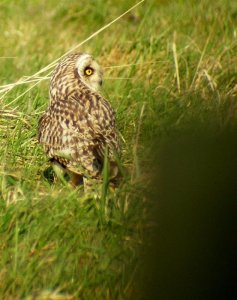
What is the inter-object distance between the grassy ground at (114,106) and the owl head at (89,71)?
0.39 metres

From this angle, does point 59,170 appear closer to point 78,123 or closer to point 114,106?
point 78,123

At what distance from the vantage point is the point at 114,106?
7922mm

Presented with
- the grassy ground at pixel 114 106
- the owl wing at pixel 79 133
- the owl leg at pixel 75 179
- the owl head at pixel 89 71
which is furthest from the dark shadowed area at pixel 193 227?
the owl head at pixel 89 71

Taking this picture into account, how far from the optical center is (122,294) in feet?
17.1

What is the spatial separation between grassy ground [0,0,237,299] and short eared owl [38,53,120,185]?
175mm

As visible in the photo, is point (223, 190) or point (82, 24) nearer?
point (223, 190)

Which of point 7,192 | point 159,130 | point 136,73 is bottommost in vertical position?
point 7,192

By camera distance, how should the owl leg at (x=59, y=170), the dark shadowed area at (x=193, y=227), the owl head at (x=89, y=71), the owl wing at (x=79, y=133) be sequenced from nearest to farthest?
the dark shadowed area at (x=193, y=227) < the owl wing at (x=79, y=133) < the owl leg at (x=59, y=170) < the owl head at (x=89, y=71)

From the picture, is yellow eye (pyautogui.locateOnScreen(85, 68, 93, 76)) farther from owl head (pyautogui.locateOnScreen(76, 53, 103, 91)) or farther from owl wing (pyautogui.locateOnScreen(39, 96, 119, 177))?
owl wing (pyautogui.locateOnScreen(39, 96, 119, 177))

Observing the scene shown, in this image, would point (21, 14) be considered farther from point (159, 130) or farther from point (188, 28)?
point (159, 130)

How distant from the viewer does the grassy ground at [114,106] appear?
532 centimetres

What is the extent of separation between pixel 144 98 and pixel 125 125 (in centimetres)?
60

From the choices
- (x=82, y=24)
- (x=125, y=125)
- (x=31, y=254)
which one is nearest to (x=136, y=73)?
(x=125, y=125)

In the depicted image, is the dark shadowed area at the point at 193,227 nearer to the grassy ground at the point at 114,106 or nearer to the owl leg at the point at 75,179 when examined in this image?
the grassy ground at the point at 114,106
